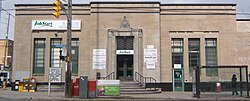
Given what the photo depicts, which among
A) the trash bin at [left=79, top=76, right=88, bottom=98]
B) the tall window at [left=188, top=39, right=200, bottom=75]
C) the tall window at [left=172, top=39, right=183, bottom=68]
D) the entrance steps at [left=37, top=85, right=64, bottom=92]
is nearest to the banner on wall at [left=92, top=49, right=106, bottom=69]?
the entrance steps at [left=37, top=85, right=64, bottom=92]

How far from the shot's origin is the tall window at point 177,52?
34531mm

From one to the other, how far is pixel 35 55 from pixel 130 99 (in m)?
15.5

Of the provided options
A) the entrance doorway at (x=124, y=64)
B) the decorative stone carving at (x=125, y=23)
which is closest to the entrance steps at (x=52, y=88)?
the entrance doorway at (x=124, y=64)

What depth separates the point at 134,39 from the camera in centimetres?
3397

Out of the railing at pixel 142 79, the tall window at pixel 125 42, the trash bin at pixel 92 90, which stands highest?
the tall window at pixel 125 42

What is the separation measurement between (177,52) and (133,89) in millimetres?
7628

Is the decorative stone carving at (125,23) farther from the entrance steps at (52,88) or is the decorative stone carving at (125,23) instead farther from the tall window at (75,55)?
Answer: the entrance steps at (52,88)

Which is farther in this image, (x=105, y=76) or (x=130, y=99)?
(x=105, y=76)

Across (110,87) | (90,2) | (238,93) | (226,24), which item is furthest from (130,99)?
(226,24)

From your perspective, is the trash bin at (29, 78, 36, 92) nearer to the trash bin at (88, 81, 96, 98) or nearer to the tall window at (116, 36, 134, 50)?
the tall window at (116, 36, 134, 50)

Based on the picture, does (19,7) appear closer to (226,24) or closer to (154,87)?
(154,87)

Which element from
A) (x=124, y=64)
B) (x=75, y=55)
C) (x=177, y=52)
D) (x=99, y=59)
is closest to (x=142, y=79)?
(x=124, y=64)

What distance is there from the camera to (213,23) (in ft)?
114

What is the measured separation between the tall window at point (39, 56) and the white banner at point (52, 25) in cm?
153
